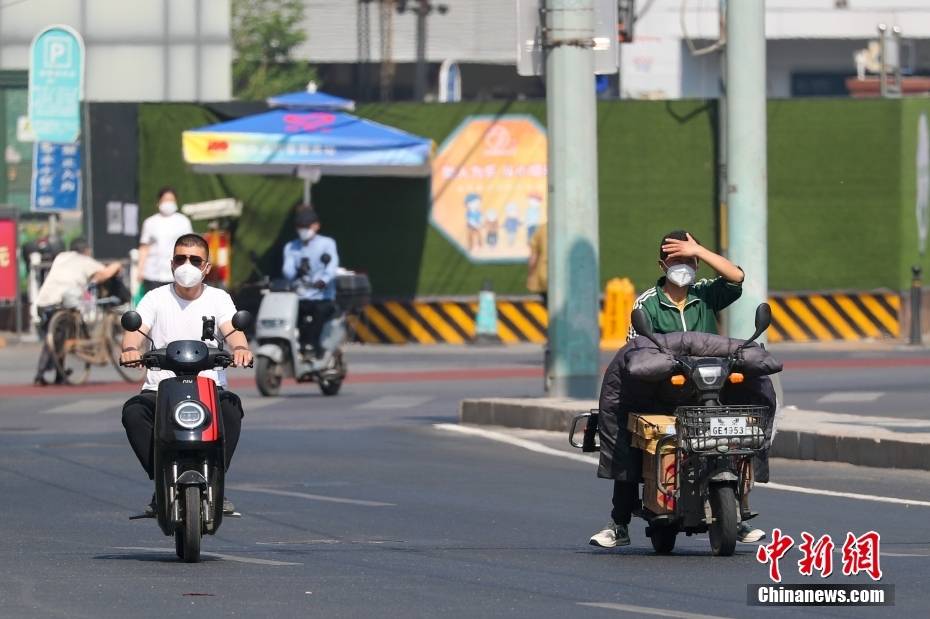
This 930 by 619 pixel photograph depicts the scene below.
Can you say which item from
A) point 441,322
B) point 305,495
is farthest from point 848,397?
point 441,322

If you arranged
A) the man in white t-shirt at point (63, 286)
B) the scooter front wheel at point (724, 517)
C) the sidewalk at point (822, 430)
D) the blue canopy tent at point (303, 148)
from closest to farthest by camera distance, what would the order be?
the scooter front wheel at point (724, 517)
the sidewalk at point (822, 430)
the man in white t-shirt at point (63, 286)
the blue canopy tent at point (303, 148)

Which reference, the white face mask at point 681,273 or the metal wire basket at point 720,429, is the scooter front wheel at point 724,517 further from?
the white face mask at point 681,273

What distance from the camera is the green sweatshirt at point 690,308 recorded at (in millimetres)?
11328

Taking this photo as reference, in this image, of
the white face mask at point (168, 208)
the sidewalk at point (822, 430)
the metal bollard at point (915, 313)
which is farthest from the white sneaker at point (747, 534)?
the metal bollard at point (915, 313)

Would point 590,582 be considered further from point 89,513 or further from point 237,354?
point 89,513

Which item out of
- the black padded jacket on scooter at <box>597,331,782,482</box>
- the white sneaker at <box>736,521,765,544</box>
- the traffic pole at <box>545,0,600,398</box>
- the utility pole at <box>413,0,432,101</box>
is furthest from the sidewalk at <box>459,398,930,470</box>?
the utility pole at <box>413,0,432,101</box>

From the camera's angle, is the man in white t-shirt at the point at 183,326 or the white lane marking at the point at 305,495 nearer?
the man in white t-shirt at the point at 183,326

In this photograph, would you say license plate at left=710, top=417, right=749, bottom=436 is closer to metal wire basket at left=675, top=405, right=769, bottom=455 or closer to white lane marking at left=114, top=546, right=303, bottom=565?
metal wire basket at left=675, top=405, right=769, bottom=455

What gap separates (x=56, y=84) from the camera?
3209cm

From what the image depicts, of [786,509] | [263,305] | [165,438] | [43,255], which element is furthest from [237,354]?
[43,255]

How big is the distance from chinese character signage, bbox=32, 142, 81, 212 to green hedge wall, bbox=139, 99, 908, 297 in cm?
278

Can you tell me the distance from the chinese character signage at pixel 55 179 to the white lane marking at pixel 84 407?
30.4 ft

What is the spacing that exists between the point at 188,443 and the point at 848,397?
494 inches

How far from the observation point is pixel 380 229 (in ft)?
104
